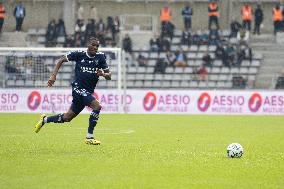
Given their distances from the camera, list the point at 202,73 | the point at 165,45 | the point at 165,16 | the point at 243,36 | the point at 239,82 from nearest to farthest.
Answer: the point at 239,82 < the point at 202,73 < the point at 165,45 < the point at 243,36 < the point at 165,16

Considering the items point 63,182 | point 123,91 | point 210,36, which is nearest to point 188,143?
point 63,182

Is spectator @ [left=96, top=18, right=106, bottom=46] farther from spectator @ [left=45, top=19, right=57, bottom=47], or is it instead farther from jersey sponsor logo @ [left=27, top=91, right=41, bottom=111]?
jersey sponsor logo @ [left=27, top=91, right=41, bottom=111]

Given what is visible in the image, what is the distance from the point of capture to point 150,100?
3500 centimetres

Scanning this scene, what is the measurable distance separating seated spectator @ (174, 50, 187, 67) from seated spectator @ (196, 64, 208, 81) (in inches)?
34.1

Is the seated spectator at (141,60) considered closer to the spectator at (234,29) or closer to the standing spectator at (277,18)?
the spectator at (234,29)

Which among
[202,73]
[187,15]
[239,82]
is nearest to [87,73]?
[239,82]

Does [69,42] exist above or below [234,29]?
below

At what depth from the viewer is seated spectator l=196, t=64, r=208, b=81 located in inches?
1517

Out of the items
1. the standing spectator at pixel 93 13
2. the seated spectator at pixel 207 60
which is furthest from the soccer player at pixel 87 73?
the standing spectator at pixel 93 13

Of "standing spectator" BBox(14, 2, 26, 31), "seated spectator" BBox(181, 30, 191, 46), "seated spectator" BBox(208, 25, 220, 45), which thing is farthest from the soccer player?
"standing spectator" BBox(14, 2, 26, 31)

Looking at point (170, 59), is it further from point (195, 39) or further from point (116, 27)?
point (116, 27)

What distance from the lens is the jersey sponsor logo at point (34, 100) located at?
34281 mm

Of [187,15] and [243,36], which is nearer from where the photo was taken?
[243,36]

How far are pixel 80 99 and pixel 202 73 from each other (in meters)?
22.5
